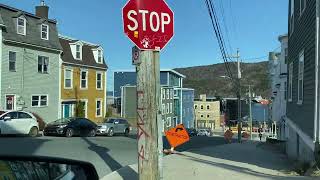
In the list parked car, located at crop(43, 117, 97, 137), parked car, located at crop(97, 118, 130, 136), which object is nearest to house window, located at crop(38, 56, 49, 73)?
parked car, located at crop(97, 118, 130, 136)

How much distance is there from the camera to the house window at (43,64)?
1576 inches

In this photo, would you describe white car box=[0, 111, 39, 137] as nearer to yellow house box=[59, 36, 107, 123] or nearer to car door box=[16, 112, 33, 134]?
car door box=[16, 112, 33, 134]

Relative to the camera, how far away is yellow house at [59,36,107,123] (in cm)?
4403

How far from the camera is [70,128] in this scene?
31672 millimetres

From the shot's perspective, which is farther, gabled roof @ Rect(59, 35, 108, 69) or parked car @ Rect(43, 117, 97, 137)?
gabled roof @ Rect(59, 35, 108, 69)

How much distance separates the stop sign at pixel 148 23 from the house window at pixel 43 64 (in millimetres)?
33518

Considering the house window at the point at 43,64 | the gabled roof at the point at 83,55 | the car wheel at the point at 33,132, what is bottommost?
the car wheel at the point at 33,132

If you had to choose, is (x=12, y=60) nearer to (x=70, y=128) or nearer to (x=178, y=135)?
(x=70, y=128)

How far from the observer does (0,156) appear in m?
3.14

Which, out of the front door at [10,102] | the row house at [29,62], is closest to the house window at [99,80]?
the row house at [29,62]

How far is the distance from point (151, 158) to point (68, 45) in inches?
1516

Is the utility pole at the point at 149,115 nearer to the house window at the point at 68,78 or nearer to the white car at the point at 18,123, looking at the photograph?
the white car at the point at 18,123

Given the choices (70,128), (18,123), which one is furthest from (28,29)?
(18,123)

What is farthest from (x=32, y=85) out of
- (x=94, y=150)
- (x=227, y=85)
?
(x=227, y=85)
